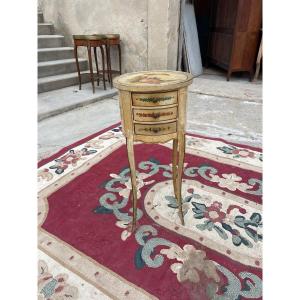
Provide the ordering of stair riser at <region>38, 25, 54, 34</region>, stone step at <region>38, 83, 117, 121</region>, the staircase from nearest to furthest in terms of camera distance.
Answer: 1. stone step at <region>38, 83, 117, 121</region>
2. the staircase
3. stair riser at <region>38, 25, 54, 34</region>

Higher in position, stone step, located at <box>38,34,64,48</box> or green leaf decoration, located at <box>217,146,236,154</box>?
stone step, located at <box>38,34,64,48</box>

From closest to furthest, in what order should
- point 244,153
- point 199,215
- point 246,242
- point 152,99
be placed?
point 152,99
point 246,242
point 199,215
point 244,153

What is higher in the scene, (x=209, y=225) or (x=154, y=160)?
(x=154, y=160)

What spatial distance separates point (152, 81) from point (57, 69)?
13.0 feet

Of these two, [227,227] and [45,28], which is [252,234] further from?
[45,28]

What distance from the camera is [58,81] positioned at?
14.9ft

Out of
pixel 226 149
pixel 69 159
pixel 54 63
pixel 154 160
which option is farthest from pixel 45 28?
pixel 226 149

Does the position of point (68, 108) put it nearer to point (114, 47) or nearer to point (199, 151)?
point (114, 47)

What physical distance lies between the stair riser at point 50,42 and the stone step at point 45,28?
38cm

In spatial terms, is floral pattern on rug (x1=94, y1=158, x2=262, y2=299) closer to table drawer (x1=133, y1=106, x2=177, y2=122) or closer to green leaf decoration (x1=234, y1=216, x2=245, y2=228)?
green leaf decoration (x1=234, y1=216, x2=245, y2=228)

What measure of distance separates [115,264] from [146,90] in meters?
Result: 0.94

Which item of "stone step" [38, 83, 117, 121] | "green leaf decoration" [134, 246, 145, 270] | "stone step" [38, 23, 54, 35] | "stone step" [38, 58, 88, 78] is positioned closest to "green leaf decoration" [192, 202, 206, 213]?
"green leaf decoration" [134, 246, 145, 270]

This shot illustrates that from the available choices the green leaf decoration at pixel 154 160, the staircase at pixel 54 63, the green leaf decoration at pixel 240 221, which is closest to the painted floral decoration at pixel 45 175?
the green leaf decoration at pixel 154 160

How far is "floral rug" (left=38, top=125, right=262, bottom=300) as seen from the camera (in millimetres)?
1295
